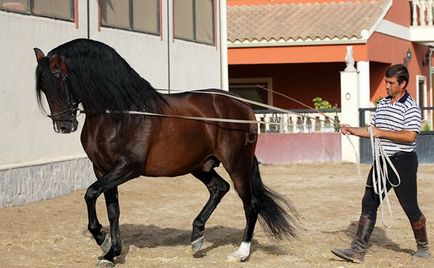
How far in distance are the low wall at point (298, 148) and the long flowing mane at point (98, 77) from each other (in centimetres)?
1138

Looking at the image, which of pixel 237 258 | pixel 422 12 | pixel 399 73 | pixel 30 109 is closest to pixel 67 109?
pixel 237 258

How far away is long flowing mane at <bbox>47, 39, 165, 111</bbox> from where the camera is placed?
763cm

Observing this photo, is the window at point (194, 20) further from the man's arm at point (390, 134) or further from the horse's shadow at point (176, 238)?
the man's arm at point (390, 134)

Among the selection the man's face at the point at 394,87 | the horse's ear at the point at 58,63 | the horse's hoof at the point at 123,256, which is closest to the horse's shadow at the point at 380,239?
the man's face at the point at 394,87

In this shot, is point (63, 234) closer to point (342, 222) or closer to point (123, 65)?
point (123, 65)

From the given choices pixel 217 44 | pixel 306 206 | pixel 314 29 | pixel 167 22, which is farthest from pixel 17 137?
pixel 314 29

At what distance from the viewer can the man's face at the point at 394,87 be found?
7.69 metres

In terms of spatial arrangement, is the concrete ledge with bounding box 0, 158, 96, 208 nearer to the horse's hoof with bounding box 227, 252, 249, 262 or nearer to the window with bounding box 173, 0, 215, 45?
the horse's hoof with bounding box 227, 252, 249, 262

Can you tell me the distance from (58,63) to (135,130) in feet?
3.08

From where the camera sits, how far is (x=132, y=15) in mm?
15969

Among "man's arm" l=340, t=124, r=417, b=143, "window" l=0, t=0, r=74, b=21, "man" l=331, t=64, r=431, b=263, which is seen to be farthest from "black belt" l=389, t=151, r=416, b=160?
"window" l=0, t=0, r=74, b=21

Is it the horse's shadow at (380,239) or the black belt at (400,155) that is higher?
the black belt at (400,155)

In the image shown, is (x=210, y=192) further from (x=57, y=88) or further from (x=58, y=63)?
(x=58, y=63)

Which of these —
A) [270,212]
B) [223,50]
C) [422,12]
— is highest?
[422,12]
